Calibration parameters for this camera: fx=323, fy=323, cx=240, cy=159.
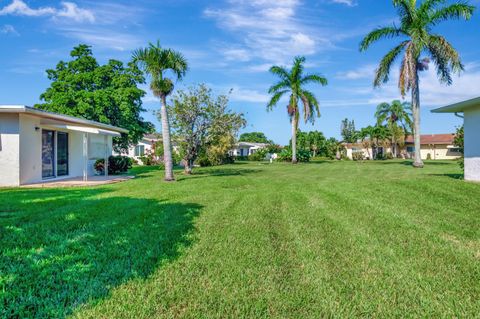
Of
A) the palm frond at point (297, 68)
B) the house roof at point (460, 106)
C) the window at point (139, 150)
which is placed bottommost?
the window at point (139, 150)

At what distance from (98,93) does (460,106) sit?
21.9 metres

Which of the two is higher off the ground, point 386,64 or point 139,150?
point 386,64

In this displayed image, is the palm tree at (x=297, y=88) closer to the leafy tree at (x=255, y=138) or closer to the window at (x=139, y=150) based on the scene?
the window at (x=139, y=150)

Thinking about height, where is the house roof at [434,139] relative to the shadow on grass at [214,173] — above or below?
above

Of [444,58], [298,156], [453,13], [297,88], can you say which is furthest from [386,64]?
[298,156]

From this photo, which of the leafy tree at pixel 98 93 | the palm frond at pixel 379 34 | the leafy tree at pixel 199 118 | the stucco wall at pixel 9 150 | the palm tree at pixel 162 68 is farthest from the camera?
the leafy tree at pixel 98 93

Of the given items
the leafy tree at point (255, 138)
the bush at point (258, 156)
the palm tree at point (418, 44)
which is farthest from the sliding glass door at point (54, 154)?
the leafy tree at point (255, 138)

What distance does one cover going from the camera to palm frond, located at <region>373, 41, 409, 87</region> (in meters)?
22.7

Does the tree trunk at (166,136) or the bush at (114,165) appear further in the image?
the bush at (114,165)

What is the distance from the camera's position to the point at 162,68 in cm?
1341

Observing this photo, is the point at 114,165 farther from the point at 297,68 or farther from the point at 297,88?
the point at 297,68

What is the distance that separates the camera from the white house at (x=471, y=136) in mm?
11250

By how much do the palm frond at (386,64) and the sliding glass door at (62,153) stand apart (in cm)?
2032

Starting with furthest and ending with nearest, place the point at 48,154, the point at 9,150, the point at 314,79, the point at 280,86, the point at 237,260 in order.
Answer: the point at 280,86 < the point at 314,79 < the point at 48,154 < the point at 9,150 < the point at 237,260
